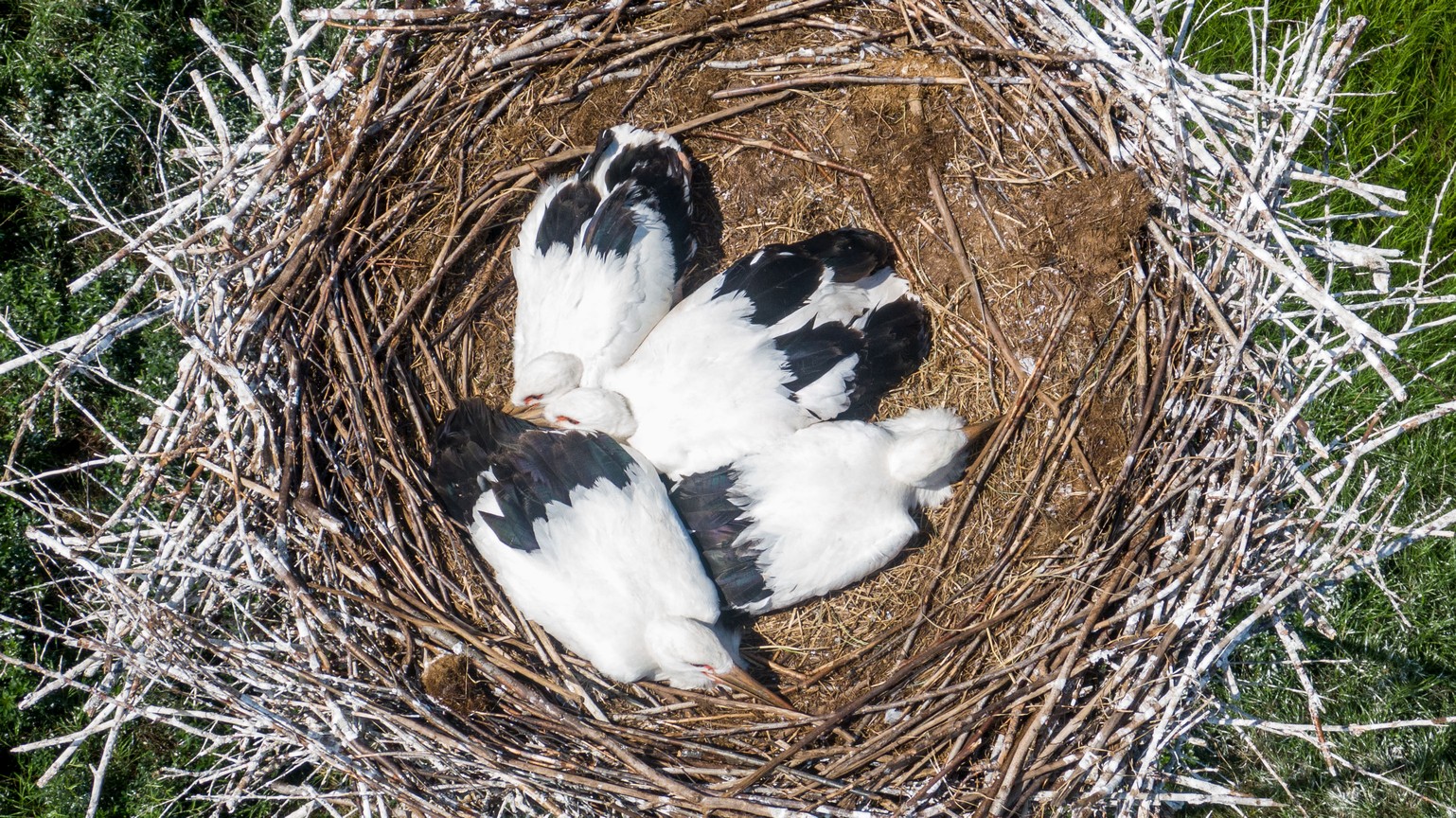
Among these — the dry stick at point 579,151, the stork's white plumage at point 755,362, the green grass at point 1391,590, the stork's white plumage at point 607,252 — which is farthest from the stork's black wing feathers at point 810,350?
the green grass at point 1391,590

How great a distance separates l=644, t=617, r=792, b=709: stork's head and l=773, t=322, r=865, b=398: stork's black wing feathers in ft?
2.74

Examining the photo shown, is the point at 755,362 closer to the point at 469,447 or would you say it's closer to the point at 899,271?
the point at 899,271

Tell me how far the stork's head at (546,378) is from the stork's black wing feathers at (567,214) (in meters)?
0.38

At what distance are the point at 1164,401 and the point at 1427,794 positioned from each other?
7.05 ft

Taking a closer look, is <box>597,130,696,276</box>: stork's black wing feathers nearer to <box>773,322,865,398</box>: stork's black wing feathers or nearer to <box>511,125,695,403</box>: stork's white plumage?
<box>511,125,695,403</box>: stork's white plumage

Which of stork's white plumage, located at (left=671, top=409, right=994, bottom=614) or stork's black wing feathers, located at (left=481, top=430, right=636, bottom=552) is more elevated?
stork's black wing feathers, located at (left=481, top=430, right=636, bottom=552)

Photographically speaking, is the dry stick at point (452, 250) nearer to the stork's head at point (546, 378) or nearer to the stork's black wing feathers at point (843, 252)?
the stork's head at point (546, 378)

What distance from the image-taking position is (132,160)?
12.0 ft

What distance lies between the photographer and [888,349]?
320 centimetres

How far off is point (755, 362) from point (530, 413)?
0.77 m

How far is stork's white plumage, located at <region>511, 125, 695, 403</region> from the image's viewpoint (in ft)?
→ 10.3

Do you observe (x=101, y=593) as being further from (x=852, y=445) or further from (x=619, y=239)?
(x=852, y=445)

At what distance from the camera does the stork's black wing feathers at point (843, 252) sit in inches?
125

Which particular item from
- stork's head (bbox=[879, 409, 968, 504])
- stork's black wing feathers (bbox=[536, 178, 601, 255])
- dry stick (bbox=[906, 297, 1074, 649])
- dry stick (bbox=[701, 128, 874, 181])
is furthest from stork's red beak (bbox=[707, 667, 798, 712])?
dry stick (bbox=[701, 128, 874, 181])
